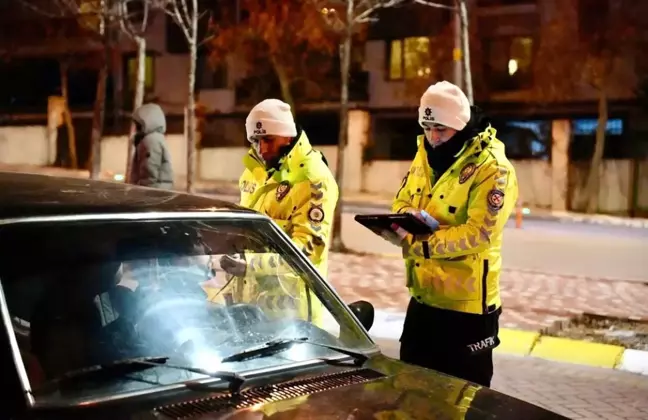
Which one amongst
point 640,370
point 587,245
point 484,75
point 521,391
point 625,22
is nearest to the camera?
point 521,391

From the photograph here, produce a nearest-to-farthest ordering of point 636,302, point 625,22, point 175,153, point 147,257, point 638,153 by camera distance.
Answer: point 147,257, point 636,302, point 625,22, point 638,153, point 175,153

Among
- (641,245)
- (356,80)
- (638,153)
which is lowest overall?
(641,245)

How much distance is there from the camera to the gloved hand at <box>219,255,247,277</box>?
3308 millimetres

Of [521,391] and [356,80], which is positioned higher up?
[356,80]

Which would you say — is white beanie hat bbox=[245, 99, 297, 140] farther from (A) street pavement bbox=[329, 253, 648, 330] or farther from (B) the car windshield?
(A) street pavement bbox=[329, 253, 648, 330]

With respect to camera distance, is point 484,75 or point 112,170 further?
point 112,170

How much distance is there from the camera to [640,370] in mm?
6598

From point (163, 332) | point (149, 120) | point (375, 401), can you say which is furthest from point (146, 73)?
point (375, 401)

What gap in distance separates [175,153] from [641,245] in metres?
21.2

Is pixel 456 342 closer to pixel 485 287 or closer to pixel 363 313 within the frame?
pixel 485 287

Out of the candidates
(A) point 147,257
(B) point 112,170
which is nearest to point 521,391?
(A) point 147,257

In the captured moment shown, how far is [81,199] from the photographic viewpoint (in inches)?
110

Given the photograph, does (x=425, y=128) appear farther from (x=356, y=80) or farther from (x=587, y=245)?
(x=356, y=80)

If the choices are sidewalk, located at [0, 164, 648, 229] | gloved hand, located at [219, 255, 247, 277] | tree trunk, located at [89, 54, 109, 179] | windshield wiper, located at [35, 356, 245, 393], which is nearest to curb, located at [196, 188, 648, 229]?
sidewalk, located at [0, 164, 648, 229]
